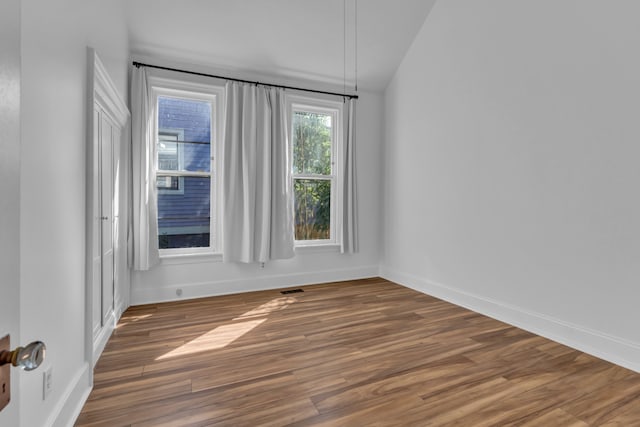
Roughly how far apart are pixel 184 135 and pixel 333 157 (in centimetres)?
196

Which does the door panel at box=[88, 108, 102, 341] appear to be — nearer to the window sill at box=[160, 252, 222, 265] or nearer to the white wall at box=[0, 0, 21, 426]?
the window sill at box=[160, 252, 222, 265]

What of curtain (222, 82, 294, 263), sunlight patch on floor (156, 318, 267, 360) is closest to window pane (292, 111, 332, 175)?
curtain (222, 82, 294, 263)

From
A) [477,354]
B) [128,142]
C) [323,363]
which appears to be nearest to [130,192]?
[128,142]

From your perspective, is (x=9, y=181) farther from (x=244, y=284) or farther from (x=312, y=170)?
(x=312, y=170)

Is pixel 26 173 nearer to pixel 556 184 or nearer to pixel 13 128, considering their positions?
pixel 13 128

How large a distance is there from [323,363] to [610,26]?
3135mm

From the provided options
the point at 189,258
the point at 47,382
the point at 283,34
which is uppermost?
the point at 283,34

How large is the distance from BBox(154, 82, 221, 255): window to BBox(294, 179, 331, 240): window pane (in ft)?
3.58

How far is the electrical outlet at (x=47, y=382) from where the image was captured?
59.1 inches

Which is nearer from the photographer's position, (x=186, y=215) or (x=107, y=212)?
(x=107, y=212)

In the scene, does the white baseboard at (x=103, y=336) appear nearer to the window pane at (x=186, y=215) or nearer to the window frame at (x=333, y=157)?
the window pane at (x=186, y=215)

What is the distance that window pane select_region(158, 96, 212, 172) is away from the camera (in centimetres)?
400

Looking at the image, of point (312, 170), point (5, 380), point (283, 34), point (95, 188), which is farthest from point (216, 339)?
point (283, 34)

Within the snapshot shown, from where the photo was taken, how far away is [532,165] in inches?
118
